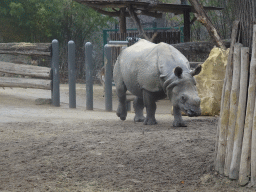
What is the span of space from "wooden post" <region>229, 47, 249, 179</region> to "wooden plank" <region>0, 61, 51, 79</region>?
7.00 m

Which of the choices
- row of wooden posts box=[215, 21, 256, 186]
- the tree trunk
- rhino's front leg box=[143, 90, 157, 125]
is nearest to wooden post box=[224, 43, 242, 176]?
row of wooden posts box=[215, 21, 256, 186]

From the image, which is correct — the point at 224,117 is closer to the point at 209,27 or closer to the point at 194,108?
the point at 194,108

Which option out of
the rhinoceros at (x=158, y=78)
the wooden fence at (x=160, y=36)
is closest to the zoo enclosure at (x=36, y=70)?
the rhinoceros at (x=158, y=78)

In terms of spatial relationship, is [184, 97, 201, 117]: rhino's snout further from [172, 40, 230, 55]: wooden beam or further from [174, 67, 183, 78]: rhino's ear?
[172, 40, 230, 55]: wooden beam

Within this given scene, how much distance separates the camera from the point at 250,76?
11.2ft

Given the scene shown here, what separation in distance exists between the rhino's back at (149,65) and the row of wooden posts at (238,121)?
221cm

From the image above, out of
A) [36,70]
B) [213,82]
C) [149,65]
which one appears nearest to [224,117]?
[149,65]

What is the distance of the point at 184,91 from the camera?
571 centimetres

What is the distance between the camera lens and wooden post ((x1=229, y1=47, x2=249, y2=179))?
3518mm

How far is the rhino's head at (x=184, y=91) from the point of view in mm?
5566

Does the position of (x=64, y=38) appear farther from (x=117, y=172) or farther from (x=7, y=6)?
(x=117, y=172)

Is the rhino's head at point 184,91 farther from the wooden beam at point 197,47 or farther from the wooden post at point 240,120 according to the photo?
the wooden beam at point 197,47

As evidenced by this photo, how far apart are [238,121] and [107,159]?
4.80ft

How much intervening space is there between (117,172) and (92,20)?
15.9 m
